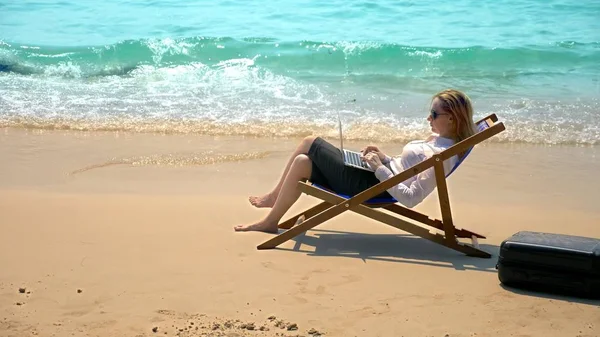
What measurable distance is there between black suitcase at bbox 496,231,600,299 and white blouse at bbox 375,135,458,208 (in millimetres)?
744

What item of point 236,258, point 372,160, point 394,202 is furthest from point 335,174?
point 236,258

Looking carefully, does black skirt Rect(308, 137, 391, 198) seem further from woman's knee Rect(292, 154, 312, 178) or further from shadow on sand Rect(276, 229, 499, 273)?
shadow on sand Rect(276, 229, 499, 273)

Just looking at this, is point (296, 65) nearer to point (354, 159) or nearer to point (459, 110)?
point (354, 159)

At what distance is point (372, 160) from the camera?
221 inches

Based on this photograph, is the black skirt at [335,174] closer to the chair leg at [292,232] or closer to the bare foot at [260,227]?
the chair leg at [292,232]

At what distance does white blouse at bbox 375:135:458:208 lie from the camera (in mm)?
5535

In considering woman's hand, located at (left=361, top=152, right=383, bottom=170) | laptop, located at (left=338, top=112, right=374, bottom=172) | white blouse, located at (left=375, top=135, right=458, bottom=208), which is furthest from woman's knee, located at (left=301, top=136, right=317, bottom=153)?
white blouse, located at (left=375, top=135, right=458, bottom=208)

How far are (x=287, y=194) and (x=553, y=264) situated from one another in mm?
1806

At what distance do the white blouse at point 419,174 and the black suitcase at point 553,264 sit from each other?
0.74 meters

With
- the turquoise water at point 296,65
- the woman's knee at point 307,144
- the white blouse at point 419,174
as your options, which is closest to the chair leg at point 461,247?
the white blouse at point 419,174

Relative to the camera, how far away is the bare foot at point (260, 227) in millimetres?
5977

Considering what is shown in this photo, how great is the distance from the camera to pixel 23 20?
18297 millimetres

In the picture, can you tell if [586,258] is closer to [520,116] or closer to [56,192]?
[56,192]

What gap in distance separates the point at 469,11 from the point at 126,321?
15006 millimetres
